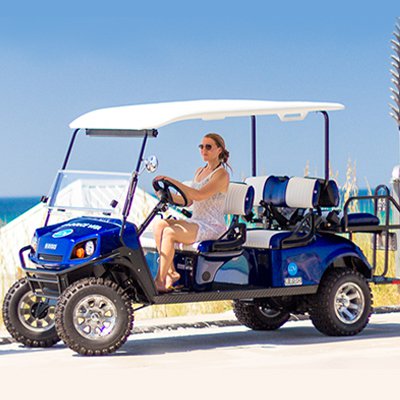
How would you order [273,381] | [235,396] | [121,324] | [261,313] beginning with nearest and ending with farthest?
[235,396] < [273,381] < [121,324] < [261,313]

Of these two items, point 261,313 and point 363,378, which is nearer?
Result: point 363,378

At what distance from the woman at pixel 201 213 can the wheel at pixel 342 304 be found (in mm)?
1011

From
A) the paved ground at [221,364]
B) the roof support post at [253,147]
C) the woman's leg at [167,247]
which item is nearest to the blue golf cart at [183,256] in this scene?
the woman's leg at [167,247]

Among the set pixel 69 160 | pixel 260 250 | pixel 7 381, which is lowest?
pixel 7 381

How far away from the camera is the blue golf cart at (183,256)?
9.64m

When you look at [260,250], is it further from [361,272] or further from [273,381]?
[273,381]

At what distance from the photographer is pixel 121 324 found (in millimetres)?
9648

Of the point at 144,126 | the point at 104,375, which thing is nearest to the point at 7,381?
the point at 104,375

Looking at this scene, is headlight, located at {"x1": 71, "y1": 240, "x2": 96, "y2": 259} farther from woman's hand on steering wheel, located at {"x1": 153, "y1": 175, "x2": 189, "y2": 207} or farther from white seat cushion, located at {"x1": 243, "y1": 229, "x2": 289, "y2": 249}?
white seat cushion, located at {"x1": 243, "y1": 229, "x2": 289, "y2": 249}

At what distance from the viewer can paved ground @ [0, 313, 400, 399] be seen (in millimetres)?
8195

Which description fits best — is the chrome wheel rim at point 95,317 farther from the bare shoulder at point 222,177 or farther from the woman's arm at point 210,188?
the bare shoulder at point 222,177

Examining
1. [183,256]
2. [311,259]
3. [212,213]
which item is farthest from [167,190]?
[311,259]

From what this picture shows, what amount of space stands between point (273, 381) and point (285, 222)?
111 inches

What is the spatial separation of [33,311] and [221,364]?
5.77 ft
